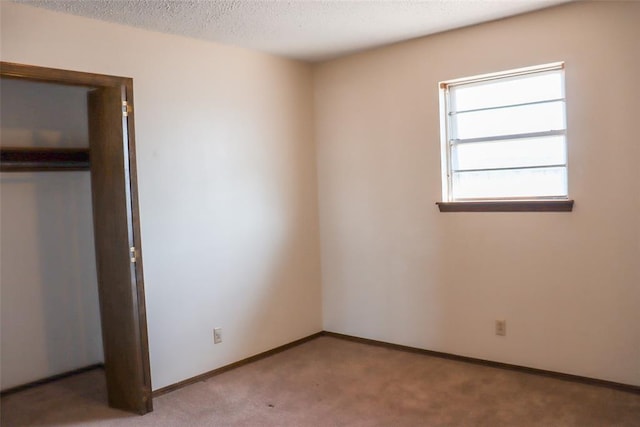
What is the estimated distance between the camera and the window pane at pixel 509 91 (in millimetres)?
3406

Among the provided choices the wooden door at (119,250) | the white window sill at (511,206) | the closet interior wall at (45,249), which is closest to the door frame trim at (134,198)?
the wooden door at (119,250)

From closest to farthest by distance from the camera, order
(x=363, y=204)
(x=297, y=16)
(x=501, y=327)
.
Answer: (x=297, y=16)
(x=501, y=327)
(x=363, y=204)

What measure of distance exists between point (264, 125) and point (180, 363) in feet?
6.32

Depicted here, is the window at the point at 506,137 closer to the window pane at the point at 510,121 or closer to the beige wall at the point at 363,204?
the window pane at the point at 510,121

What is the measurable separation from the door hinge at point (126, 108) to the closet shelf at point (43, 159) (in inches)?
40.2

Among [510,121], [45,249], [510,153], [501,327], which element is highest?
[510,121]

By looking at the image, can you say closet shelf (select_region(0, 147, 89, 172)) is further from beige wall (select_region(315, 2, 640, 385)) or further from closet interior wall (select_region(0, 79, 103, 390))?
beige wall (select_region(315, 2, 640, 385))

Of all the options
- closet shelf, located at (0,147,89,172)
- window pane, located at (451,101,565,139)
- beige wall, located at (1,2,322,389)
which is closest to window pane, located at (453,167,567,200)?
window pane, located at (451,101,565,139)

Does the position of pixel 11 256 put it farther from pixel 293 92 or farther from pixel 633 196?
pixel 633 196

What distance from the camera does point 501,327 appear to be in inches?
143

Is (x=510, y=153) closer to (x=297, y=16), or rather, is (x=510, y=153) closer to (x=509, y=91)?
(x=509, y=91)

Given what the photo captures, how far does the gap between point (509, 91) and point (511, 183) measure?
644 mm

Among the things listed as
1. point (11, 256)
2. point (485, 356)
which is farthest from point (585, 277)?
point (11, 256)

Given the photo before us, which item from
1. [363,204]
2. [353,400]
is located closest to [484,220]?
[363,204]
